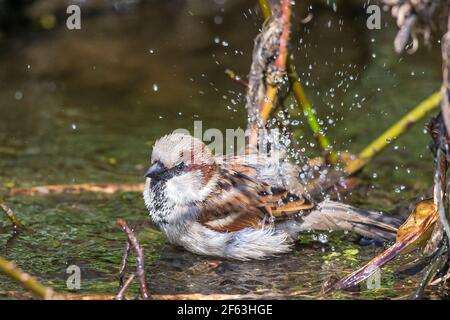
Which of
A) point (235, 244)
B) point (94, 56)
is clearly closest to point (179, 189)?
point (235, 244)

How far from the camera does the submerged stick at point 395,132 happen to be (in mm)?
4965

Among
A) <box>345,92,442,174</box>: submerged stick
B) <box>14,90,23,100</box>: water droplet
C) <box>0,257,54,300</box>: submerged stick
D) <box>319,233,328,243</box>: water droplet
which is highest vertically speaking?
<box>14,90,23,100</box>: water droplet

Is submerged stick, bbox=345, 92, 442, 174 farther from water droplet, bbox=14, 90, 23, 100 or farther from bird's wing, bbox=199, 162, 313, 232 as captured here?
water droplet, bbox=14, 90, 23, 100

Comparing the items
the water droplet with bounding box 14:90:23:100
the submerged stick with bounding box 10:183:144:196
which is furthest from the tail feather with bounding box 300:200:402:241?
the water droplet with bounding box 14:90:23:100

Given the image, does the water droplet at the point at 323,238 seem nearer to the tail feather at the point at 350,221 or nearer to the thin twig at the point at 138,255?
the tail feather at the point at 350,221

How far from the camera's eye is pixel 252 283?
14.5 ft

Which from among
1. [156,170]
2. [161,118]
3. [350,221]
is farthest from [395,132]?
[161,118]

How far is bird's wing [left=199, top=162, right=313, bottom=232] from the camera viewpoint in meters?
4.97

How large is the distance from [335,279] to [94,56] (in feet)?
15.8

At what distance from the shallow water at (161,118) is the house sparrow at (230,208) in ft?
0.32

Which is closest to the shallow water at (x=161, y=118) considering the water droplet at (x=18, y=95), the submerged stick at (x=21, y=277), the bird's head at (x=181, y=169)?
the water droplet at (x=18, y=95)

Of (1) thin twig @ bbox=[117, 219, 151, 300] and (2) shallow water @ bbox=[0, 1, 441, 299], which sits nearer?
(1) thin twig @ bbox=[117, 219, 151, 300]

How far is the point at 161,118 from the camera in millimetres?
7117

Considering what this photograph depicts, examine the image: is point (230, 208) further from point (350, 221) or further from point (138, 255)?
point (138, 255)
